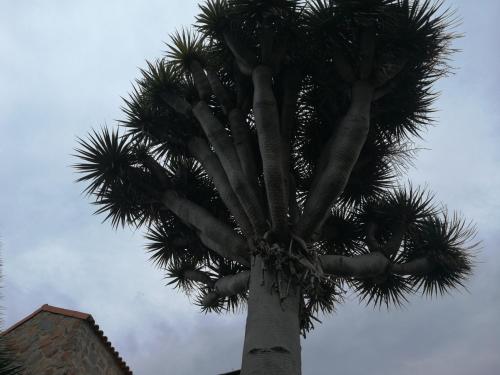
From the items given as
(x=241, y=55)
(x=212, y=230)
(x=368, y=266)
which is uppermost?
(x=241, y=55)

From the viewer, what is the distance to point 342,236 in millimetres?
8859

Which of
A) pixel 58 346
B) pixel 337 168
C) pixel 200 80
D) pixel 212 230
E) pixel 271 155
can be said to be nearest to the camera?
pixel 271 155

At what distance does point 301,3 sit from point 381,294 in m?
4.92

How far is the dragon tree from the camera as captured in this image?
20.1 feet

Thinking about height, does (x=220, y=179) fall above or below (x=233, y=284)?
above

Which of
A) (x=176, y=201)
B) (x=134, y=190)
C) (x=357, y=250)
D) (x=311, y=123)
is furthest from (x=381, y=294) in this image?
(x=134, y=190)

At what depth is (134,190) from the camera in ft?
26.7

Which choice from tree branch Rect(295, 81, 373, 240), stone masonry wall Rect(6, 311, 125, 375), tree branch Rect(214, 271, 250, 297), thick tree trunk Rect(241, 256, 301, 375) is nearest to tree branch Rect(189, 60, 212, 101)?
tree branch Rect(295, 81, 373, 240)

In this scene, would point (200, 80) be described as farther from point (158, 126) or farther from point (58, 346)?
point (58, 346)

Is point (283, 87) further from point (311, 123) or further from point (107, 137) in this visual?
point (107, 137)

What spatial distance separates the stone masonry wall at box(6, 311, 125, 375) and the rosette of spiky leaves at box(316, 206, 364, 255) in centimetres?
391

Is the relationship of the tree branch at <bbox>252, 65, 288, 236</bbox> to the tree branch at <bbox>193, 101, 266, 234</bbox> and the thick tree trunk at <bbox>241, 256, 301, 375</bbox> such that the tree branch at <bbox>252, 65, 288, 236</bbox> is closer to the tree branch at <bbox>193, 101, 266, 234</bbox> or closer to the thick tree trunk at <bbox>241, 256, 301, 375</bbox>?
the tree branch at <bbox>193, 101, 266, 234</bbox>

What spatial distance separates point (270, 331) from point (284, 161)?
232 centimetres

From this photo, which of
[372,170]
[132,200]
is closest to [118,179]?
[132,200]
